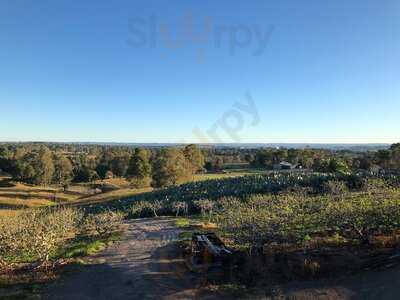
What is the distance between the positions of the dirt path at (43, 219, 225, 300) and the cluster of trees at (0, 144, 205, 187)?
1761 inches

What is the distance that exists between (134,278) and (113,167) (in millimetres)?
84645

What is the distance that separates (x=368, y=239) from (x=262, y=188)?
22072 mm

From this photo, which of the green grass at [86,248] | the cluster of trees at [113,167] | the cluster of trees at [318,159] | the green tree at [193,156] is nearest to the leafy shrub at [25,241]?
the green grass at [86,248]

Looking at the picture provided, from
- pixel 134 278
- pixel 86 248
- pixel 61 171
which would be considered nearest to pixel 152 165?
pixel 61 171

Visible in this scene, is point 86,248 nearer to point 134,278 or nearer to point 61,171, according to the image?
point 134,278

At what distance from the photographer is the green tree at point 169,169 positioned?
63906mm

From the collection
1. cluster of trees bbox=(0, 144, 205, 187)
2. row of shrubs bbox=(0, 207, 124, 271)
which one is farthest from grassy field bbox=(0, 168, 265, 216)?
row of shrubs bbox=(0, 207, 124, 271)

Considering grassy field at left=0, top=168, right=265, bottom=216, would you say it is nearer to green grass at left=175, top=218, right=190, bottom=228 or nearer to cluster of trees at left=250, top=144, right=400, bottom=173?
green grass at left=175, top=218, right=190, bottom=228

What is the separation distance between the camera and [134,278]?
13516 millimetres

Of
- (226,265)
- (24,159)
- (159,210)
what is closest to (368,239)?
(226,265)

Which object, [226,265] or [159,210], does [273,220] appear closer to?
[226,265]

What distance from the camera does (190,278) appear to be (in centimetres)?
1330

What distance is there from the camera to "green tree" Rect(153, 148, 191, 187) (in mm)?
63906

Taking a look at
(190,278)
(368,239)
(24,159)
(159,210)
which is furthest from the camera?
(24,159)
